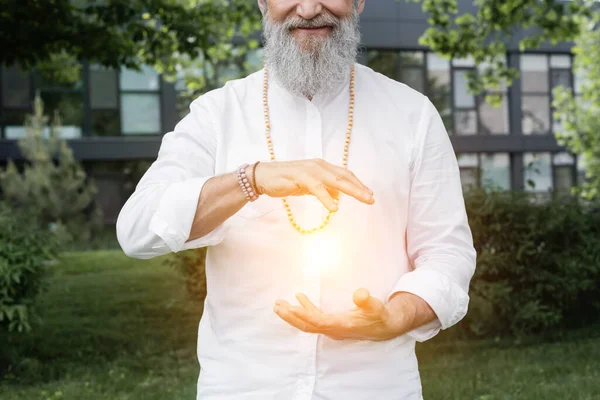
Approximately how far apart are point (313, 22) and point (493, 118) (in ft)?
83.1

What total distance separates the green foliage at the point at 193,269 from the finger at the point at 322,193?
21.9 feet

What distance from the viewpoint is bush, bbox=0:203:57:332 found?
671 cm

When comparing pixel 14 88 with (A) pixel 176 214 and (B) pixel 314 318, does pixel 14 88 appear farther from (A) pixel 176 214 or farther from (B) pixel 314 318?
(B) pixel 314 318

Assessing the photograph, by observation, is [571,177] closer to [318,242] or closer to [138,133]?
[138,133]

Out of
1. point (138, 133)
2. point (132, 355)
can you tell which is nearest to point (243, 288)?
point (132, 355)

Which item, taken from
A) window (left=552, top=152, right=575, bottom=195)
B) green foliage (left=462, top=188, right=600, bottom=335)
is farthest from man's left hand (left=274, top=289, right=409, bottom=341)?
window (left=552, top=152, right=575, bottom=195)

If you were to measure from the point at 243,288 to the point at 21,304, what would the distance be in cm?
540

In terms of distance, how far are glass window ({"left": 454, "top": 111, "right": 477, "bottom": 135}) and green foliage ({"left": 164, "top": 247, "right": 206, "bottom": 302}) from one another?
18.6 metres

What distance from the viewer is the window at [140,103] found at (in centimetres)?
2330

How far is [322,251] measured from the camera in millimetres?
2074

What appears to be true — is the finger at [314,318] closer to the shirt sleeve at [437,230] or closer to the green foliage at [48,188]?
the shirt sleeve at [437,230]

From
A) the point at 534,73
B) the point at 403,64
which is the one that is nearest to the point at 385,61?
the point at 403,64

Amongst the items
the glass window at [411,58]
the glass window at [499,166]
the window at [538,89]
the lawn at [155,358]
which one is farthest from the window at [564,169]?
the lawn at [155,358]

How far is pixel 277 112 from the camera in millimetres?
2260
